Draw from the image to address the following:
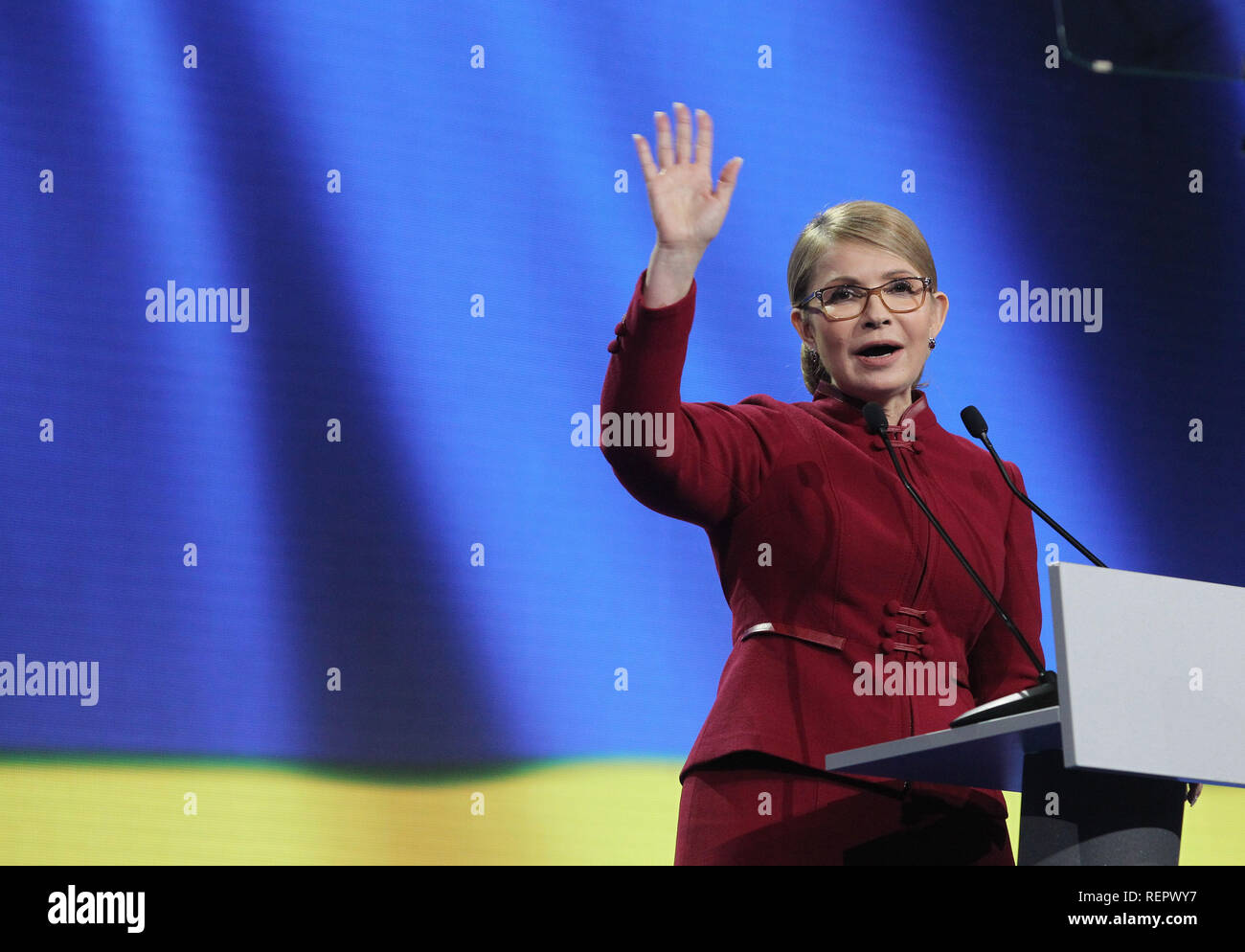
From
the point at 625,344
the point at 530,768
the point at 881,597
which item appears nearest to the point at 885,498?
A: the point at 881,597

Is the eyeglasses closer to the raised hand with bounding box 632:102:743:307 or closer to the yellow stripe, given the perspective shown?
the raised hand with bounding box 632:102:743:307

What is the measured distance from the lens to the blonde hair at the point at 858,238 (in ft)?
7.00

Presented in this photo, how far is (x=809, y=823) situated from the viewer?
181 centimetres

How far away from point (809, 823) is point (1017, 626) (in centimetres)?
45

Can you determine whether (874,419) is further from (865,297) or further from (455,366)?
(455,366)

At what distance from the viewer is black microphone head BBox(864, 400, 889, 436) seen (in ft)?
6.48

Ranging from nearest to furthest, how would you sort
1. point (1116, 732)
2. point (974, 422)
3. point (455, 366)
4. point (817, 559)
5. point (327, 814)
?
point (1116, 732), point (817, 559), point (974, 422), point (327, 814), point (455, 366)

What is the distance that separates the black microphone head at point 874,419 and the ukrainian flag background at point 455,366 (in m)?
1.15

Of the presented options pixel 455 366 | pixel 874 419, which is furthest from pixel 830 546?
pixel 455 366

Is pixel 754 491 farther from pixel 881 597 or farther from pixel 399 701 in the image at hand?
pixel 399 701

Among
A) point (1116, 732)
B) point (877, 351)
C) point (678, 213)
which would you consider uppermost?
point (678, 213)

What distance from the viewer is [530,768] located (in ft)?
9.71

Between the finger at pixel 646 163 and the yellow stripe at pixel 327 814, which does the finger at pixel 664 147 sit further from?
the yellow stripe at pixel 327 814

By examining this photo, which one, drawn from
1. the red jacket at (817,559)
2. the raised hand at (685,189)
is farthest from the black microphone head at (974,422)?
the raised hand at (685,189)
